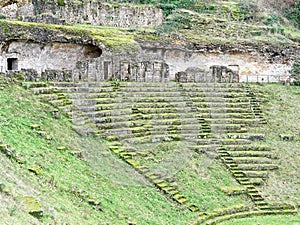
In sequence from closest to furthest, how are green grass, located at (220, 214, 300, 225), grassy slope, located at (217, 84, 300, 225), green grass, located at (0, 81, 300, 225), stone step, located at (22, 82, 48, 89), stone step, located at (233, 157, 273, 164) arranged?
green grass, located at (0, 81, 300, 225) < green grass, located at (220, 214, 300, 225) < grassy slope, located at (217, 84, 300, 225) < stone step, located at (22, 82, 48, 89) < stone step, located at (233, 157, 273, 164)

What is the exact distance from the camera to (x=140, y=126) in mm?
18375

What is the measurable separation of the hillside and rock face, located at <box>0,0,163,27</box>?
114 mm

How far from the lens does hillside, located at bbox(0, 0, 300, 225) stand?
13.3m

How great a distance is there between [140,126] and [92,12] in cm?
1412

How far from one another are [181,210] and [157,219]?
1268mm

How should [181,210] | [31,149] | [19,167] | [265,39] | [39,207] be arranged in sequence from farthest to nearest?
[265,39]
[181,210]
[31,149]
[19,167]
[39,207]

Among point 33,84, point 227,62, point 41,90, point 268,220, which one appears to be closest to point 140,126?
point 41,90

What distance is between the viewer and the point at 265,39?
3123 cm

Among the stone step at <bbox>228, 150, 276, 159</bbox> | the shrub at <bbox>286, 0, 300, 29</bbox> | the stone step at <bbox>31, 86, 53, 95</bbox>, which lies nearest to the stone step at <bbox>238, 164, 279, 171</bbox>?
the stone step at <bbox>228, 150, 276, 159</bbox>

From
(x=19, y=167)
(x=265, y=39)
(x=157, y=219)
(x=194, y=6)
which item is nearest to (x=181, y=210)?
(x=157, y=219)

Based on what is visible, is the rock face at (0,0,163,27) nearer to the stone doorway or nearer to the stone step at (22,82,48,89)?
the stone doorway

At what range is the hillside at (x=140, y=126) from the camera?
13.3m

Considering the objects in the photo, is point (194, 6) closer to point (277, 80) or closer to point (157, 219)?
point (277, 80)

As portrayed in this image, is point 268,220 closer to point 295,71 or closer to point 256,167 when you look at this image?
point 256,167
